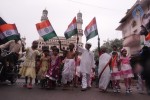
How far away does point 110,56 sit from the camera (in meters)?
8.58

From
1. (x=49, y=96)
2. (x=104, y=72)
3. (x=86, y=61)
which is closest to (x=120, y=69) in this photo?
(x=104, y=72)

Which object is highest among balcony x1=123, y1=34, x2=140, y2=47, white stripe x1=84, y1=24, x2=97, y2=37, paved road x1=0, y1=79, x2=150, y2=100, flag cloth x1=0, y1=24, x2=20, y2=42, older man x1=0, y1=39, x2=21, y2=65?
balcony x1=123, y1=34, x2=140, y2=47

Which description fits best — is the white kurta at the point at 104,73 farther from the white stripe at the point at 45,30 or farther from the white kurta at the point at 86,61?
the white stripe at the point at 45,30

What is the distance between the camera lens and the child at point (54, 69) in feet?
25.9

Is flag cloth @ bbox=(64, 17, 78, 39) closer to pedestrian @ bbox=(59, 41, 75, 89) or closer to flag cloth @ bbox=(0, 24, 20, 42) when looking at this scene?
pedestrian @ bbox=(59, 41, 75, 89)

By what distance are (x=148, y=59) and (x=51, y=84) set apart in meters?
5.25

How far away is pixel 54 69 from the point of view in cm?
801

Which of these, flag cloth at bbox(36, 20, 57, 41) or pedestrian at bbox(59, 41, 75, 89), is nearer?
pedestrian at bbox(59, 41, 75, 89)

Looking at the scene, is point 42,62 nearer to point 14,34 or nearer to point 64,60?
point 64,60

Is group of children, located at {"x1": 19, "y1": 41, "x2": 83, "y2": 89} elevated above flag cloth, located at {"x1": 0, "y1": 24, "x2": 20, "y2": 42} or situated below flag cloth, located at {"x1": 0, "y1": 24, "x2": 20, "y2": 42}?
below

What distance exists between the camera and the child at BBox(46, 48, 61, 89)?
791 centimetres

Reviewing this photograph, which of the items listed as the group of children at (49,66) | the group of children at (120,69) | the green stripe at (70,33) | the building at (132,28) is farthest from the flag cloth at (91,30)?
the building at (132,28)

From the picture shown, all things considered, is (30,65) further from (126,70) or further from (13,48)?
(126,70)

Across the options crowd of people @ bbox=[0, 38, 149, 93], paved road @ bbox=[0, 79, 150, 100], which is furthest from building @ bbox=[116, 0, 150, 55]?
paved road @ bbox=[0, 79, 150, 100]
